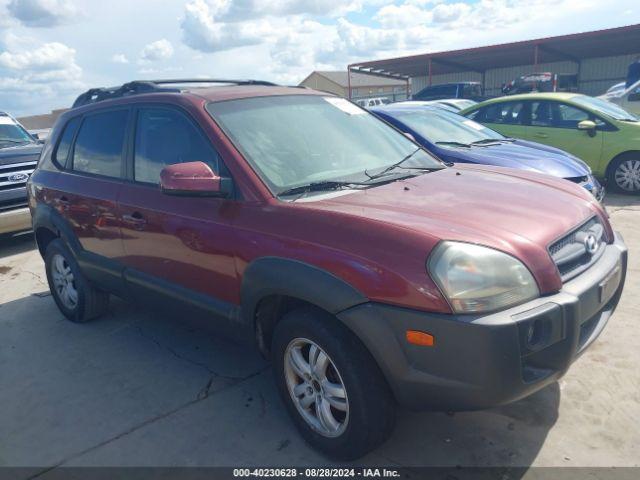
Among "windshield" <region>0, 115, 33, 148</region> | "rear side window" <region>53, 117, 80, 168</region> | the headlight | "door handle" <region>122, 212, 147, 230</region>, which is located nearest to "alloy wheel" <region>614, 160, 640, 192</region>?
the headlight

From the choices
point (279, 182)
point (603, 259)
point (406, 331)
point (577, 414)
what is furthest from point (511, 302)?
point (279, 182)

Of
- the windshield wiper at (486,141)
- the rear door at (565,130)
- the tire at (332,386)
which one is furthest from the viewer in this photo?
the rear door at (565,130)

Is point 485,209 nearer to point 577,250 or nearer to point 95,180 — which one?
point 577,250

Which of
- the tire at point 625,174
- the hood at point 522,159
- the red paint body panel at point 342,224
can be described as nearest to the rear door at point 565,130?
the tire at point 625,174

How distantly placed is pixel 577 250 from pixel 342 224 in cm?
113

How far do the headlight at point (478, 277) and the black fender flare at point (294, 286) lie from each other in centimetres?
35

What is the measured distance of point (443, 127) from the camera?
22.0 ft

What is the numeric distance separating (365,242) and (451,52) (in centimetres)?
2542

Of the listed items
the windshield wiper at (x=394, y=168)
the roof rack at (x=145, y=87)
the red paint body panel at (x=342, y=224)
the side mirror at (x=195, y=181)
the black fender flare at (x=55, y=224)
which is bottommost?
the black fender flare at (x=55, y=224)

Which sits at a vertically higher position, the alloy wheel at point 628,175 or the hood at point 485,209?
the hood at point 485,209

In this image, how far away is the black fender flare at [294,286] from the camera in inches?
90.7

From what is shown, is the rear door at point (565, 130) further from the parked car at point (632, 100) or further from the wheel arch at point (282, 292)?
the wheel arch at point (282, 292)

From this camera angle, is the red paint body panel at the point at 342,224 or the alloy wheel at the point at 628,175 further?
the alloy wheel at the point at 628,175

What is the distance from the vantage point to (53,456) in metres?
2.90
